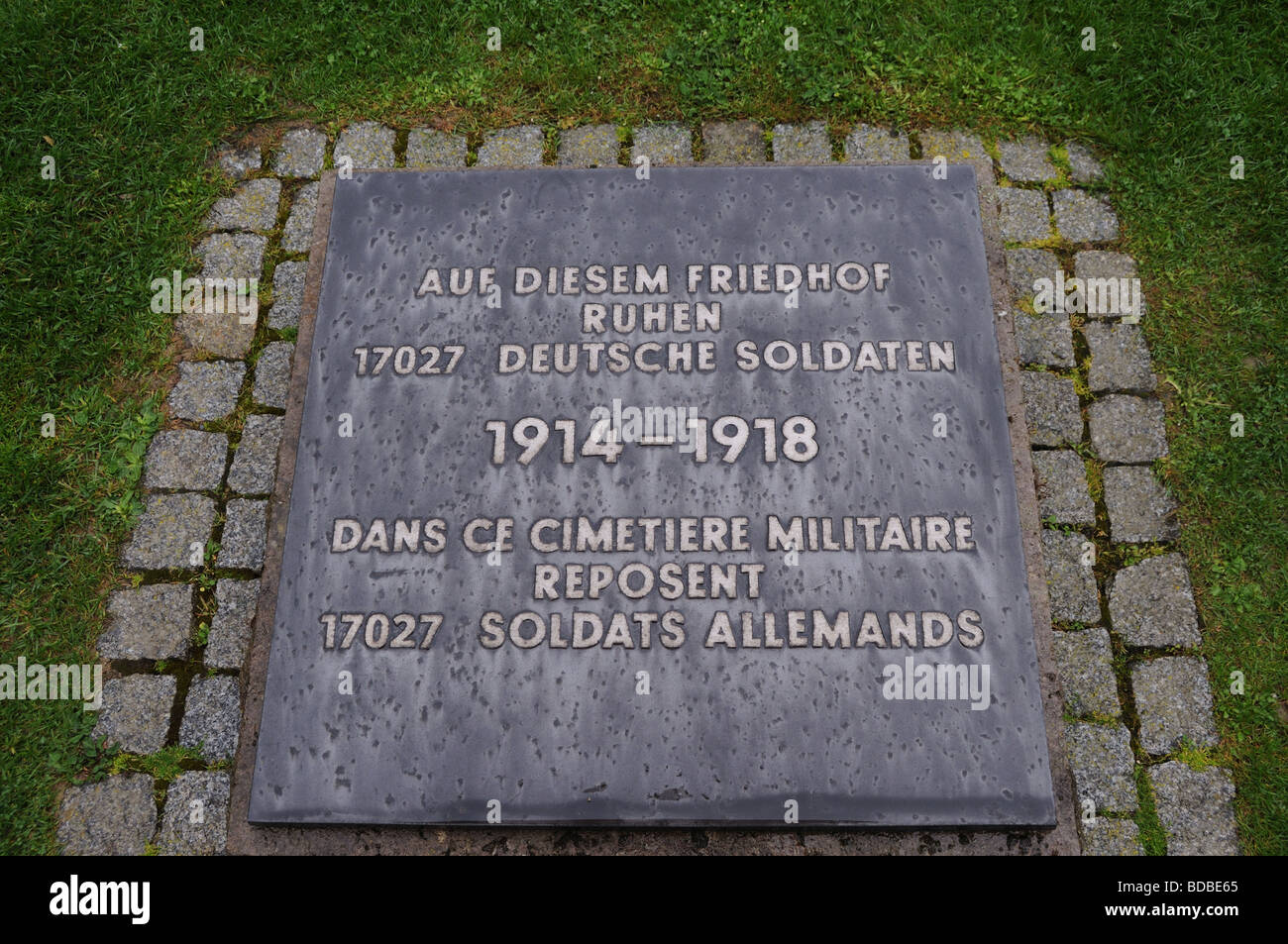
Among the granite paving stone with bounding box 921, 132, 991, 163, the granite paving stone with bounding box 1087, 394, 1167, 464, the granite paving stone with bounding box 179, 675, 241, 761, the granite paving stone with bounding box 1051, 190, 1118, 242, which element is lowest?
the granite paving stone with bounding box 179, 675, 241, 761

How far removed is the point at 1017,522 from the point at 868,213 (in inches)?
41.4

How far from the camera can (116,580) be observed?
118 inches

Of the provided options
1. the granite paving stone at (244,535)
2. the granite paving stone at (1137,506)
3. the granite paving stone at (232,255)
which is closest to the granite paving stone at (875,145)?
the granite paving stone at (1137,506)

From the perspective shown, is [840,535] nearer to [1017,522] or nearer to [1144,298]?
[1017,522]

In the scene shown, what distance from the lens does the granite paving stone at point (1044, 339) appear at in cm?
321

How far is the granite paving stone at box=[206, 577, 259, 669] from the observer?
9.45ft

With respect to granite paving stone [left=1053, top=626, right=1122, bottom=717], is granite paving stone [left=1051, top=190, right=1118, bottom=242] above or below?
above

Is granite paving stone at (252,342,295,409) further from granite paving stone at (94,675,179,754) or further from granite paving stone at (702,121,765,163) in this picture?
granite paving stone at (702,121,765,163)

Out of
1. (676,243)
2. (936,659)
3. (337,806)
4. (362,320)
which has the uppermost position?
(676,243)

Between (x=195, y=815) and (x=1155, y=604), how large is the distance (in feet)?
10.1

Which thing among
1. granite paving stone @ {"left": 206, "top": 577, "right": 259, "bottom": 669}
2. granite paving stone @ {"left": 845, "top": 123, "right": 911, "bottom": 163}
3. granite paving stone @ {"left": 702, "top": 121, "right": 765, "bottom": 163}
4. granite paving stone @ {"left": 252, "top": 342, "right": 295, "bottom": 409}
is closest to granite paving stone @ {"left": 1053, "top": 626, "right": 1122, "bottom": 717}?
granite paving stone @ {"left": 845, "top": 123, "right": 911, "bottom": 163}

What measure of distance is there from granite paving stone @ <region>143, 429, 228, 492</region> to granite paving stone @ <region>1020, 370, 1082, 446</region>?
2812 mm

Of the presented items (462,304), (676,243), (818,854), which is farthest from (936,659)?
(462,304)

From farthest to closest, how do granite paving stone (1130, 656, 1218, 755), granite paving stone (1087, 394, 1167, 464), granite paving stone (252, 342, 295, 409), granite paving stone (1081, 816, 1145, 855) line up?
granite paving stone (252, 342, 295, 409) → granite paving stone (1087, 394, 1167, 464) → granite paving stone (1130, 656, 1218, 755) → granite paving stone (1081, 816, 1145, 855)
